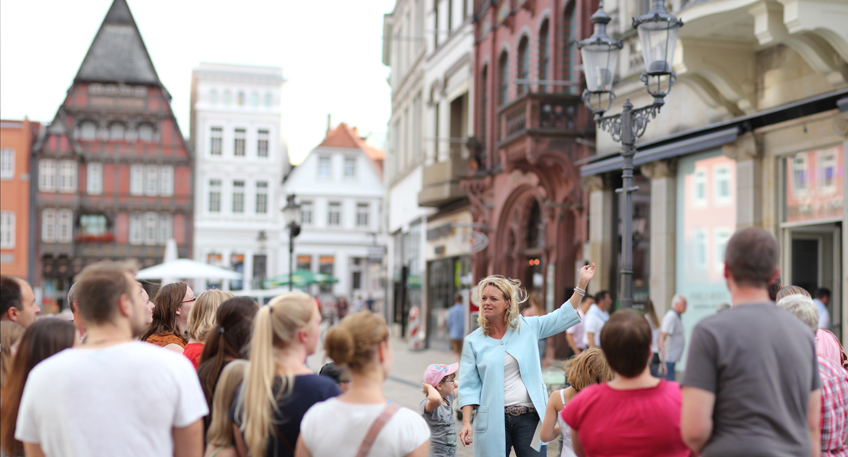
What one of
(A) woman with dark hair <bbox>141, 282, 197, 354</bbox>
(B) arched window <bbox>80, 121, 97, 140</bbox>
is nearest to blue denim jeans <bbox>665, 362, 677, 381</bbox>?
(A) woman with dark hair <bbox>141, 282, 197, 354</bbox>

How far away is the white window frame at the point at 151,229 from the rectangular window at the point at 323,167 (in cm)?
1137

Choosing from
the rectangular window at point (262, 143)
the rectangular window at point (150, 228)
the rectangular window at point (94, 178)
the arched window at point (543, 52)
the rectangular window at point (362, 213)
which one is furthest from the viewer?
the rectangular window at point (362, 213)

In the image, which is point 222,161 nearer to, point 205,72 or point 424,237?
point 205,72

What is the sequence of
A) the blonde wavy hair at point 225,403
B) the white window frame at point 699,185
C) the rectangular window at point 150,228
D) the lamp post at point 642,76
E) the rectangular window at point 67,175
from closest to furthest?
1. the blonde wavy hair at point 225,403
2. the lamp post at point 642,76
3. the white window frame at point 699,185
4. the rectangular window at point 67,175
5. the rectangular window at point 150,228

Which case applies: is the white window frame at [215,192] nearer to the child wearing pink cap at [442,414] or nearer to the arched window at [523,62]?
the arched window at [523,62]

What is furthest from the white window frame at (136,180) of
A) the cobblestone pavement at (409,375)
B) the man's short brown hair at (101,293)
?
the man's short brown hair at (101,293)

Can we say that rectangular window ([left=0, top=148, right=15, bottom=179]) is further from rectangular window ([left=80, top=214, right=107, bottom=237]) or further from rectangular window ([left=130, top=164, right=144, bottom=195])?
rectangular window ([left=130, top=164, right=144, bottom=195])

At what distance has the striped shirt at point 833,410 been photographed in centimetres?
414

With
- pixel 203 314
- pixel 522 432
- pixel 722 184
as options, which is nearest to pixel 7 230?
pixel 722 184

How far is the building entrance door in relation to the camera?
42.8 feet

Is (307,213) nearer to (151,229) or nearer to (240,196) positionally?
(240,196)

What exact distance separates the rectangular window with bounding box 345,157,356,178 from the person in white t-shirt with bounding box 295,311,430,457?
2359 inches

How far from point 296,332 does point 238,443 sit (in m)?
0.51

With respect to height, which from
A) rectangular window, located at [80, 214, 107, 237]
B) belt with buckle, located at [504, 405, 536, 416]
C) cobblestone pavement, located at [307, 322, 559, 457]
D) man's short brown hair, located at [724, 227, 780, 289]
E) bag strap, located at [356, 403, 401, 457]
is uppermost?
rectangular window, located at [80, 214, 107, 237]
